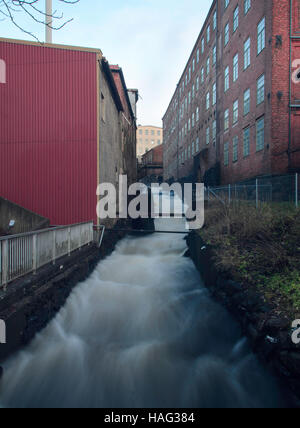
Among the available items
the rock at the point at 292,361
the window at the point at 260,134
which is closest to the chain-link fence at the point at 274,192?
the window at the point at 260,134

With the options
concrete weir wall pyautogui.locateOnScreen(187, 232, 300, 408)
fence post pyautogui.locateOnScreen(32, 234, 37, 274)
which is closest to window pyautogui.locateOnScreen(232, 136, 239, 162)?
concrete weir wall pyautogui.locateOnScreen(187, 232, 300, 408)

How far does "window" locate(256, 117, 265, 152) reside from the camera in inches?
561

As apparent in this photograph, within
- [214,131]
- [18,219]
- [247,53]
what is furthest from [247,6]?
[18,219]

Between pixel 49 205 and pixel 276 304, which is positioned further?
pixel 49 205

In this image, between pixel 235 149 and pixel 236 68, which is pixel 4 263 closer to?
pixel 235 149

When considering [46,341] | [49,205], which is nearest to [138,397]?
[46,341]

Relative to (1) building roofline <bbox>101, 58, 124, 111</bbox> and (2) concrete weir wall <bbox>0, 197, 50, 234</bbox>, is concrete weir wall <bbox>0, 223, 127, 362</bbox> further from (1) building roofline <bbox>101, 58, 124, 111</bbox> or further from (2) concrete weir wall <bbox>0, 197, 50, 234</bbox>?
(1) building roofline <bbox>101, 58, 124, 111</bbox>

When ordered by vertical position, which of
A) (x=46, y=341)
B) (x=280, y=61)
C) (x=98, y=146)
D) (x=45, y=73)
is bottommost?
(x=46, y=341)

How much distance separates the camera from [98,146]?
9.70 m

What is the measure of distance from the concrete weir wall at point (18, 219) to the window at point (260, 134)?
1263 cm

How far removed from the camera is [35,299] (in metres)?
4.40
